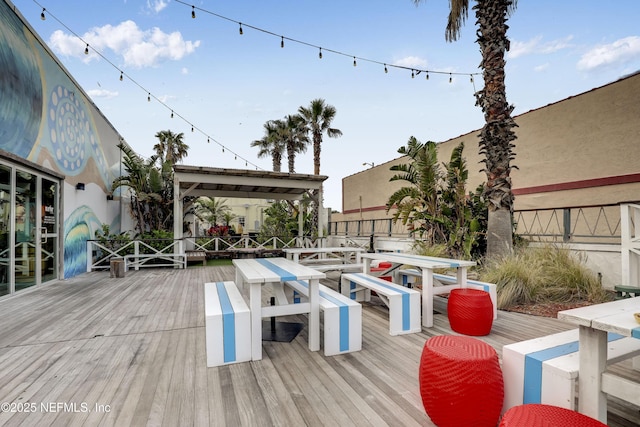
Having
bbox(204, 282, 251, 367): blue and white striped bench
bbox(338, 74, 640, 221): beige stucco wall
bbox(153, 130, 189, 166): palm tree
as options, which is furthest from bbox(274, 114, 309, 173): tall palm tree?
bbox(204, 282, 251, 367): blue and white striped bench

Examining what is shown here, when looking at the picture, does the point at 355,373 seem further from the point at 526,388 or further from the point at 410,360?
the point at 526,388

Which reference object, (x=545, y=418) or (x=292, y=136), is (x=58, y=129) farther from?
(x=292, y=136)

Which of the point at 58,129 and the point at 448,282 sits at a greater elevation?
the point at 58,129

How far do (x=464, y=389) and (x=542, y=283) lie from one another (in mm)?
4124

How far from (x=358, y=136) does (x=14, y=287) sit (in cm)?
1524

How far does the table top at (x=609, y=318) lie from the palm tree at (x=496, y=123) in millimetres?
4399

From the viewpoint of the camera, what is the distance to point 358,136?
676 inches

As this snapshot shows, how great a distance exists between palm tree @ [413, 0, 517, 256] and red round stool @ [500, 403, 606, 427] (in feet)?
16.7

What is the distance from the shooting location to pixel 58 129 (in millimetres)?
7445

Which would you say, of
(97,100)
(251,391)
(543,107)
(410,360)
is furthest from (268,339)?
(97,100)

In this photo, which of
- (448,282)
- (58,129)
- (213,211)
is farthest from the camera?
(213,211)

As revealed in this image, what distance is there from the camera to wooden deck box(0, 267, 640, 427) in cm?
209

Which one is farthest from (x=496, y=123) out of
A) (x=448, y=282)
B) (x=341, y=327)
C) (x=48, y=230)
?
(x=48, y=230)

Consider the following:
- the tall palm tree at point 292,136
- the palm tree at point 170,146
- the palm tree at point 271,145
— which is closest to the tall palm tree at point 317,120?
the tall palm tree at point 292,136
